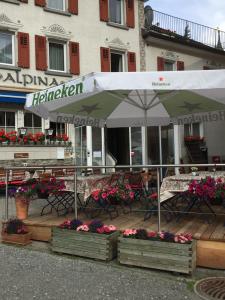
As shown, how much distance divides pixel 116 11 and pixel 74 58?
3.73 meters

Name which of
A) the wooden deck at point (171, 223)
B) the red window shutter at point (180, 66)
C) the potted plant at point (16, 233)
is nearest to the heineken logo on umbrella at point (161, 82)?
the wooden deck at point (171, 223)

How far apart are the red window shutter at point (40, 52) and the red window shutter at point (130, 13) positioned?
4.55 meters

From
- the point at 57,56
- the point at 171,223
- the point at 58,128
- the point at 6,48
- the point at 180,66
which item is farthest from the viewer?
the point at 180,66

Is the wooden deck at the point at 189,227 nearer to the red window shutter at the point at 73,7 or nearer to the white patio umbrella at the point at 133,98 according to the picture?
the white patio umbrella at the point at 133,98

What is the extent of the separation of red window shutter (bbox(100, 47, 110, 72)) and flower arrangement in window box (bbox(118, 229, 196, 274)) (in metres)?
13.4

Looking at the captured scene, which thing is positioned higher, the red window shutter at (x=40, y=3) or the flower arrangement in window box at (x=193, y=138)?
the red window shutter at (x=40, y=3)

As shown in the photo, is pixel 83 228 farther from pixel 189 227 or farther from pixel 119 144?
pixel 119 144

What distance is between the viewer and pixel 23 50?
16.1 meters

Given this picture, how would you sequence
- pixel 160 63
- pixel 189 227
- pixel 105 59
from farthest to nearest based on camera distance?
pixel 160 63
pixel 105 59
pixel 189 227

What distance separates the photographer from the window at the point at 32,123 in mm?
16375

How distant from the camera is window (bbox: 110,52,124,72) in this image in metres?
19.1

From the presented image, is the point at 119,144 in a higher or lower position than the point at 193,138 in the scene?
lower

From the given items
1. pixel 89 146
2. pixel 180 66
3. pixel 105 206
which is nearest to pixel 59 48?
pixel 89 146

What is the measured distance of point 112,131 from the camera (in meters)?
19.4
